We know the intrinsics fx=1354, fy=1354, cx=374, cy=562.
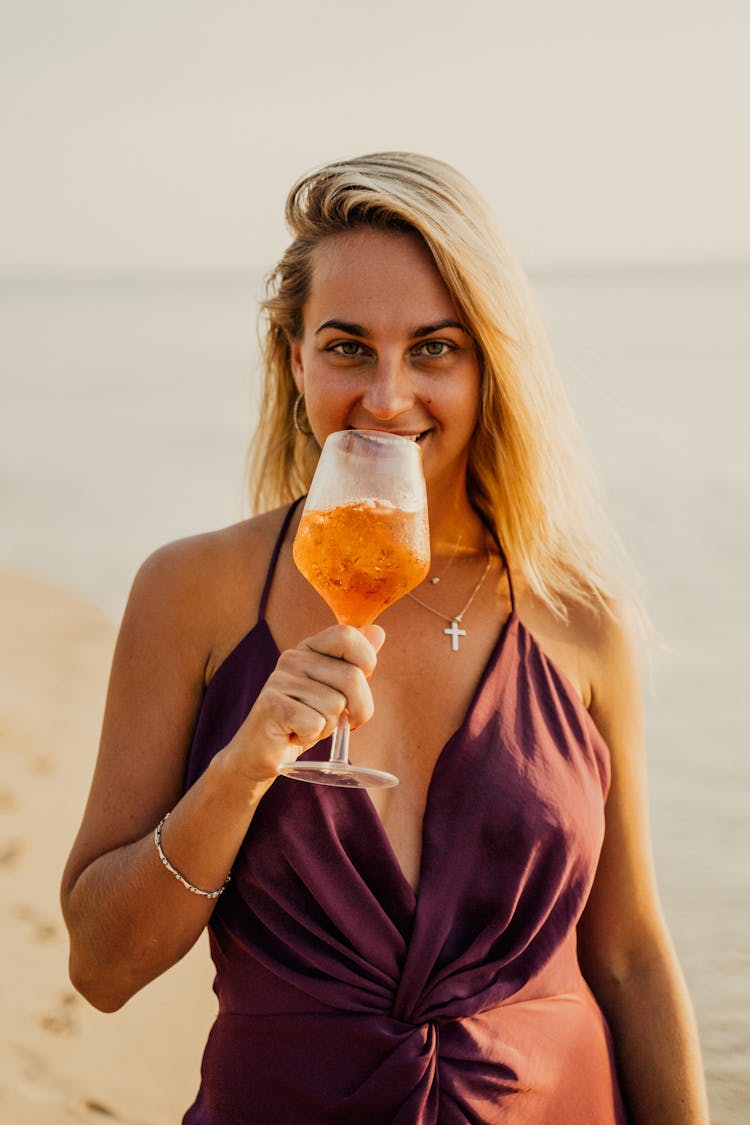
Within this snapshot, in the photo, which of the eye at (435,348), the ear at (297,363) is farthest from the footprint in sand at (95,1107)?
the eye at (435,348)

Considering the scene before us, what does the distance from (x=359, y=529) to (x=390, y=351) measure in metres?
0.57

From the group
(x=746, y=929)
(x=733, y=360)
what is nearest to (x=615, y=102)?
(x=733, y=360)

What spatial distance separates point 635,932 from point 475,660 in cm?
71

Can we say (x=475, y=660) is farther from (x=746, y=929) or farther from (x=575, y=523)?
(x=746, y=929)

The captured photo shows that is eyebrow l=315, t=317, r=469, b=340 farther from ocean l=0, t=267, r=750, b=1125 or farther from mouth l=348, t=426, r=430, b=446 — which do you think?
ocean l=0, t=267, r=750, b=1125

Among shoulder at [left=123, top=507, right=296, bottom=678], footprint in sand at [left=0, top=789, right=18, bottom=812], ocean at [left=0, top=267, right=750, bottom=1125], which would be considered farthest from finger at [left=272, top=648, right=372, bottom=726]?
footprint in sand at [left=0, top=789, right=18, bottom=812]

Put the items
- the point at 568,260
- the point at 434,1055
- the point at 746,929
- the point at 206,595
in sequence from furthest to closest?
the point at 568,260, the point at 746,929, the point at 206,595, the point at 434,1055

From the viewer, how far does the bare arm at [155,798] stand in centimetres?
254

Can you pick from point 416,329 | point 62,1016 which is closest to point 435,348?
point 416,329

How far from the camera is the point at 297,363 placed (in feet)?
11.0

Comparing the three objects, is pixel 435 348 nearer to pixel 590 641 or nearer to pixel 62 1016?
pixel 590 641

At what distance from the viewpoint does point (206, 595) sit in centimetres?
295

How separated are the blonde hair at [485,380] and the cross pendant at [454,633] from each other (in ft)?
0.74

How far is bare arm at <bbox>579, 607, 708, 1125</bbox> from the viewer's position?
116 inches
